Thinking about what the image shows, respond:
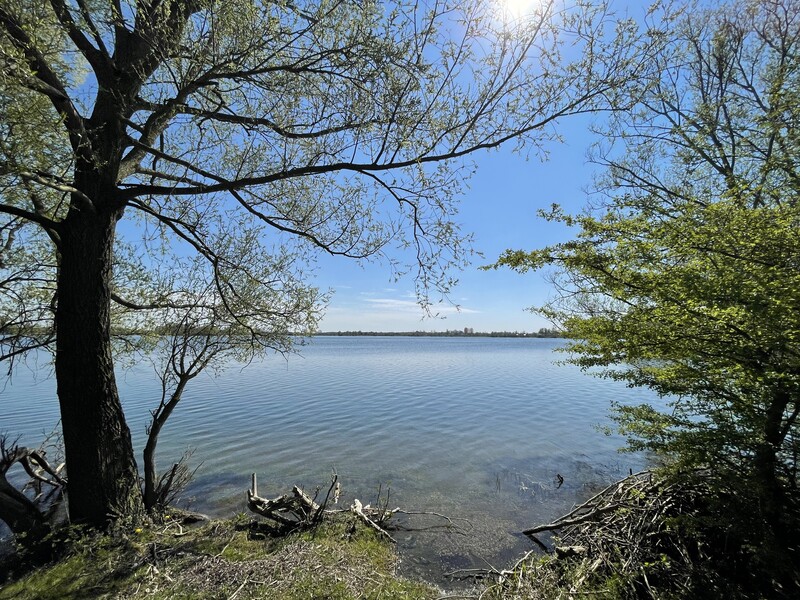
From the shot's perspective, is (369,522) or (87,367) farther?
(369,522)

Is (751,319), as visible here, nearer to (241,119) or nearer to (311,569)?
(311,569)

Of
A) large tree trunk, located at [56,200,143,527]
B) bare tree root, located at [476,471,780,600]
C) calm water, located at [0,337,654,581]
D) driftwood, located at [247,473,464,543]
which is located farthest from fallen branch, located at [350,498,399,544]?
large tree trunk, located at [56,200,143,527]

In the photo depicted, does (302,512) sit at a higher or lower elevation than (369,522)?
higher

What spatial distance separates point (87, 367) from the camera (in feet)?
17.0

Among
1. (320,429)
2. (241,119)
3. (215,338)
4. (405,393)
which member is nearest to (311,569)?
(215,338)

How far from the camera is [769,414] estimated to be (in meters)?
4.20

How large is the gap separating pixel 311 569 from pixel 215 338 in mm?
4742

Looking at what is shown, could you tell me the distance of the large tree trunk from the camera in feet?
16.9

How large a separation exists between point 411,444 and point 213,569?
363 inches

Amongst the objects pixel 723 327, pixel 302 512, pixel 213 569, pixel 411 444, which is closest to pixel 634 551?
pixel 723 327

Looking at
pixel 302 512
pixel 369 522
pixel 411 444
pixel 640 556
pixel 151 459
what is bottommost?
pixel 411 444

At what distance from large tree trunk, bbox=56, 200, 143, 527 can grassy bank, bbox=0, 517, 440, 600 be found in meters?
0.58

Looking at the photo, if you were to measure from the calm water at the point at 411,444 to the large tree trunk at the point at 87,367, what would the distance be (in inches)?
144

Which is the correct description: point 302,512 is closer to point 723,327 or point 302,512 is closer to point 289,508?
point 289,508
